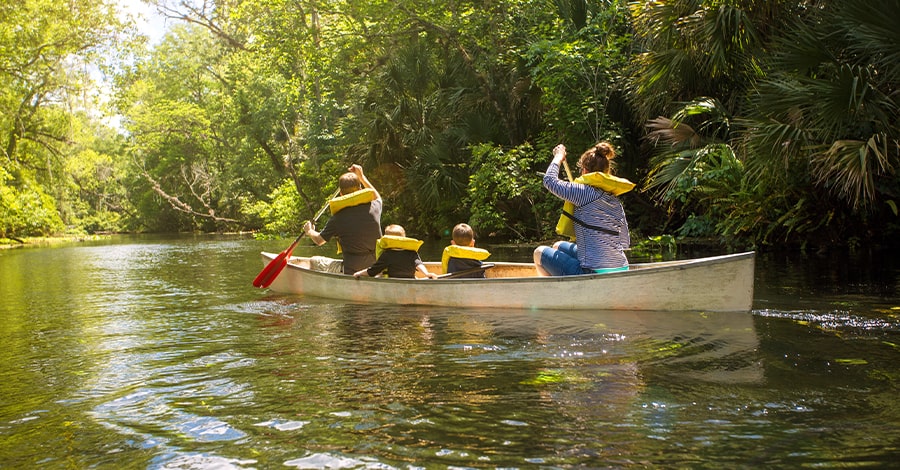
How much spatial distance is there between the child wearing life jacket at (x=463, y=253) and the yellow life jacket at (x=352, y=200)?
1.27 meters

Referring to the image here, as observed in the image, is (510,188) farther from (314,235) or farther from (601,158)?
(601,158)

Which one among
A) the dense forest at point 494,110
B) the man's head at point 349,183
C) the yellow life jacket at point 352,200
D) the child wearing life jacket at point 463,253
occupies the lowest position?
the child wearing life jacket at point 463,253

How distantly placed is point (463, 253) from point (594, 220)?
1.74m

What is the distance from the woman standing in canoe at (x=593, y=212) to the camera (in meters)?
7.26

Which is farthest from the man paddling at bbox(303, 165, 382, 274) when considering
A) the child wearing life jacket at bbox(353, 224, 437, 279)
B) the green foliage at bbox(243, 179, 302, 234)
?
the green foliage at bbox(243, 179, 302, 234)

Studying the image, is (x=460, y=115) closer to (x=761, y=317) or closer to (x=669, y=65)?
(x=669, y=65)

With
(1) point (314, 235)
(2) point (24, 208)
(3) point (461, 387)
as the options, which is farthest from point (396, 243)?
(2) point (24, 208)

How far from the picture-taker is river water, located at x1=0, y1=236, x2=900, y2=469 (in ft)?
11.6

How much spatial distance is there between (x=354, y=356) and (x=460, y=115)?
16402 millimetres

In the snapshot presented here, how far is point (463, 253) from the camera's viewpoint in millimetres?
8586

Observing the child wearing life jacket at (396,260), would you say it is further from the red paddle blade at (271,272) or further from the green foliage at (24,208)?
the green foliage at (24,208)

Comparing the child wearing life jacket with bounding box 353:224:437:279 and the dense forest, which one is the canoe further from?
the dense forest

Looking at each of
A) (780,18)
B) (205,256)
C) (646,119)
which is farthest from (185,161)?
(780,18)

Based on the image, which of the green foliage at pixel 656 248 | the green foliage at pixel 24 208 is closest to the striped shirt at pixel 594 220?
the green foliage at pixel 656 248
